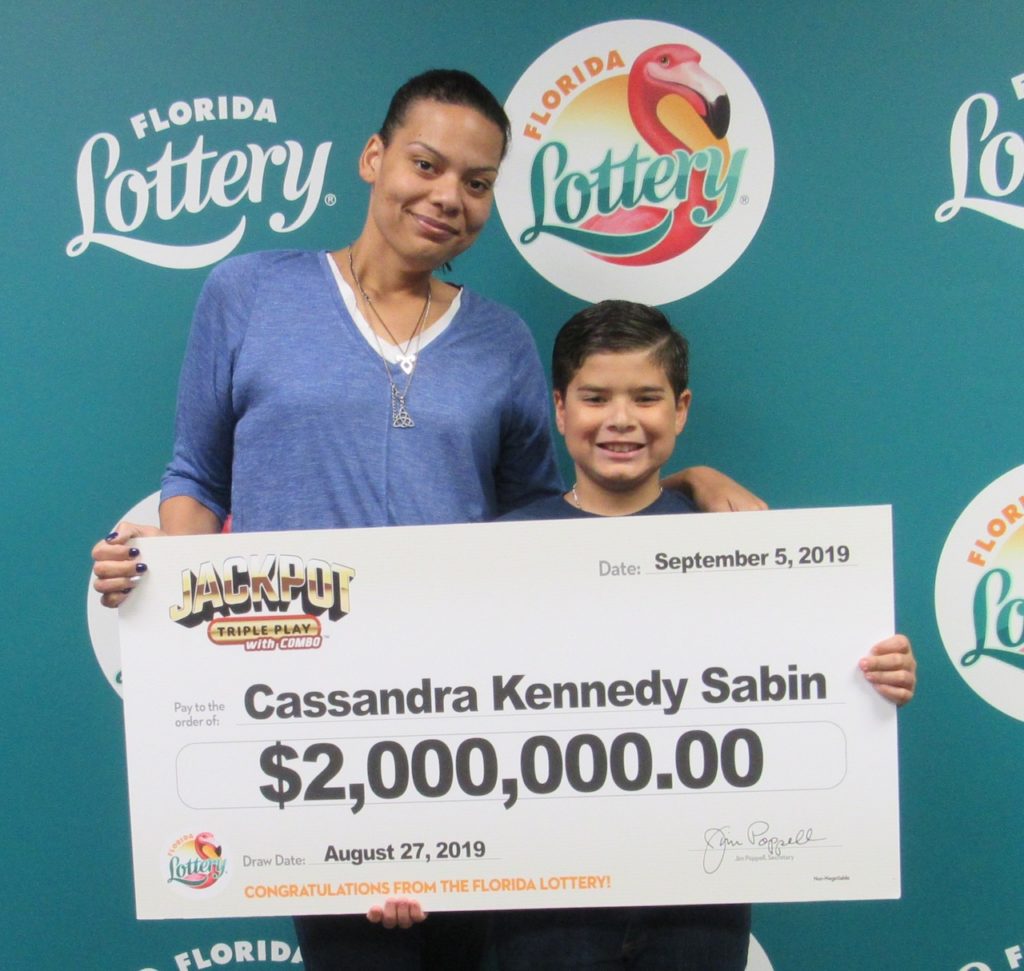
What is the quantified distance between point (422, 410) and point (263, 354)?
0.23m

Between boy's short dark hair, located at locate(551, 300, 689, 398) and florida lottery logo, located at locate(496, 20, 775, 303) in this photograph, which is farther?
florida lottery logo, located at locate(496, 20, 775, 303)

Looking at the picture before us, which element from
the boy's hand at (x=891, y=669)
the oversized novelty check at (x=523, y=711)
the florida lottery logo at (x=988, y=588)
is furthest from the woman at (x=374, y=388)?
the florida lottery logo at (x=988, y=588)

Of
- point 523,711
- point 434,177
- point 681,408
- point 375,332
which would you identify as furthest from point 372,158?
point 523,711

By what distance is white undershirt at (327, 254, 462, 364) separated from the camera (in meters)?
1.42

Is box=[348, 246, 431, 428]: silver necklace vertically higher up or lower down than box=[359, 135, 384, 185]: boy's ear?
lower down

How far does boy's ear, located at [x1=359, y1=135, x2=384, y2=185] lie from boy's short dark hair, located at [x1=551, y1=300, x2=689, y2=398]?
0.37 meters

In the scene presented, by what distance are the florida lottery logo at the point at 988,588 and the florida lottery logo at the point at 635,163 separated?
0.66 metres

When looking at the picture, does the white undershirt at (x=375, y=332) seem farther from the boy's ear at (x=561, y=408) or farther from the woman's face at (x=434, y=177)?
the boy's ear at (x=561, y=408)

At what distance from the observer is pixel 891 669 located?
1271 mm

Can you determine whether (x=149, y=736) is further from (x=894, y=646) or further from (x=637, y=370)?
(x=894, y=646)

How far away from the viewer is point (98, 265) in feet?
5.97

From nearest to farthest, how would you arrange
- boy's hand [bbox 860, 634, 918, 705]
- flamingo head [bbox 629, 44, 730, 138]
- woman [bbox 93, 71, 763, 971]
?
boy's hand [bbox 860, 634, 918, 705] < woman [bbox 93, 71, 763, 971] < flamingo head [bbox 629, 44, 730, 138]
